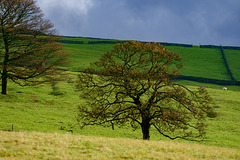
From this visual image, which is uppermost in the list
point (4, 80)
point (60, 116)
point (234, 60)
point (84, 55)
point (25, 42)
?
point (84, 55)

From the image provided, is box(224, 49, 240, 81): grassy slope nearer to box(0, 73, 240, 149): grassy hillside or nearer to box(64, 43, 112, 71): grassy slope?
box(0, 73, 240, 149): grassy hillside

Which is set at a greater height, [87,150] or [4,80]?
[4,80]

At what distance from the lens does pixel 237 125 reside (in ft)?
133

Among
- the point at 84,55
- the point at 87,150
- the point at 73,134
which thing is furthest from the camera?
the point at 84,55

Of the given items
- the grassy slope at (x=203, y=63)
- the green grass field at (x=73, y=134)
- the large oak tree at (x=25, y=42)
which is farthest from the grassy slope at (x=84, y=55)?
the large oak tree at (x=25, y=42)

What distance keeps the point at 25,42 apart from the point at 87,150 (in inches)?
1219

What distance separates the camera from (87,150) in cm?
1573

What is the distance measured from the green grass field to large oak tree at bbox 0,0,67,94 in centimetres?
434

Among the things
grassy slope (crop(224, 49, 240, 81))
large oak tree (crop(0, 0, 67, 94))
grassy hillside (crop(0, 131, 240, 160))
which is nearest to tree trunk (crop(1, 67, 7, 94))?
large oak tree (crop(0, 0, 67, 94))

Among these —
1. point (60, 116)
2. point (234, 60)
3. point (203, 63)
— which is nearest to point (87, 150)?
point (60, 116)

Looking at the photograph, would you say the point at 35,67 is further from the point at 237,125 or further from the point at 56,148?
the point at 237,125

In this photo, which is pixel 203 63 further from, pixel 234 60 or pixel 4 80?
pixel 4 80

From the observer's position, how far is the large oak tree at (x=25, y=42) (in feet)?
131

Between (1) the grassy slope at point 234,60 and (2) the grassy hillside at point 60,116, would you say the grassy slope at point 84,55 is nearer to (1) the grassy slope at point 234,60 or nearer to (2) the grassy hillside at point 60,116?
(2) the grassy hillside at point 60,116
